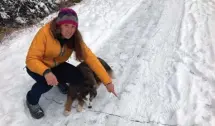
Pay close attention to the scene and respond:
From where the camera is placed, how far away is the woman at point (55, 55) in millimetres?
3275

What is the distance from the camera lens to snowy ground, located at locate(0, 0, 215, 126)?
150 inches

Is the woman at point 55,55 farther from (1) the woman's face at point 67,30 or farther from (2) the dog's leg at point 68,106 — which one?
(2) the dog's leg at point 68,106

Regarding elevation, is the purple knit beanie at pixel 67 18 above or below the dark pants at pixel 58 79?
above

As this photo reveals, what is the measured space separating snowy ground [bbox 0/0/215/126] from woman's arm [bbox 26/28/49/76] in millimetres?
804

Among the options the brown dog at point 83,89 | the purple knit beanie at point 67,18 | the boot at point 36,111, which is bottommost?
the boot at point 36,111

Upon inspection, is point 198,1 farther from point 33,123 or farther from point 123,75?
point 33,123

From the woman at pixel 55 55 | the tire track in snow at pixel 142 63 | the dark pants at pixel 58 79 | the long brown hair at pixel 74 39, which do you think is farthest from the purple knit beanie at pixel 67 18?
the tire track in snow at pixel 142 63

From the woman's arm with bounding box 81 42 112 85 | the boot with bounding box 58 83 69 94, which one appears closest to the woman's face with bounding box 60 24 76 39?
the woman's arm with bounding box 81 42 112 85

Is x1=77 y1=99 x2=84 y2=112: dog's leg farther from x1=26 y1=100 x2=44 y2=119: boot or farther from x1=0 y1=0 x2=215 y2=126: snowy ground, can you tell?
x1=26 y1=100 x2=44 y2=119: boot

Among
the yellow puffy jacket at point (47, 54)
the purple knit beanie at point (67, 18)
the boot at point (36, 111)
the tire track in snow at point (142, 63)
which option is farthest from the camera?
the tire track in snow at point (142, 63)

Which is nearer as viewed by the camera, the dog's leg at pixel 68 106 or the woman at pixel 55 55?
the woman at pixel 55 55

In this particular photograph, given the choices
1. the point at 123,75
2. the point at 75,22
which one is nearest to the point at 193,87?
the point at 123,75

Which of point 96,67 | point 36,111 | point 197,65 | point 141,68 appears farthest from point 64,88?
point 197,65

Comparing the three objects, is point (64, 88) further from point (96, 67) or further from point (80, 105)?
point (96, 67)
